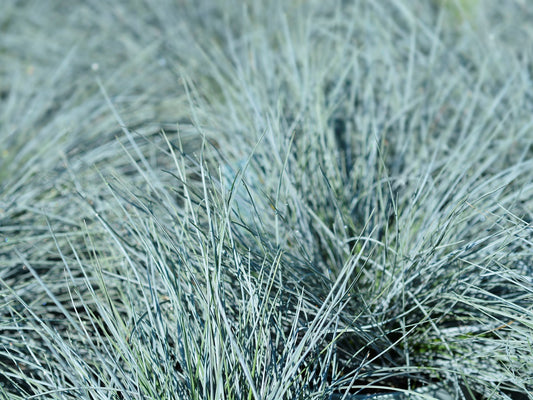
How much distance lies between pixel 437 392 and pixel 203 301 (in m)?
0.38

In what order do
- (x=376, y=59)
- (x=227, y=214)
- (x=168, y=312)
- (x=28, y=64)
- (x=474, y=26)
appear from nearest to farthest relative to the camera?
(x=227, y=214) < (x=168, y=312) < (x=376, y=59) < (x=474, y=26) < (x=28, y=64)

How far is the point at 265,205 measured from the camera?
34.4 inches

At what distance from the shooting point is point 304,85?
1.04 metres

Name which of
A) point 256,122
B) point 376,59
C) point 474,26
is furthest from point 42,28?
point 474,26

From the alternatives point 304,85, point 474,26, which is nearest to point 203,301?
point 304,85

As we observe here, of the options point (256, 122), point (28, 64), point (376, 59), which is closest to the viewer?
point (256, 122)

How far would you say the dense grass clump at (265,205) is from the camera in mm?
679

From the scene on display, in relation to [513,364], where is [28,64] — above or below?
above

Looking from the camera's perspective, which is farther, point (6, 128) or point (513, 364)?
point (6, 128)

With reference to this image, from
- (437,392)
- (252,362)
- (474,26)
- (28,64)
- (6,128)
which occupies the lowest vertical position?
(437,392)

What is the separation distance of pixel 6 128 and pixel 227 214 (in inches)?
33.4

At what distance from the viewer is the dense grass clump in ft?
2.23

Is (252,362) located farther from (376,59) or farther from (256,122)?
(376,59)

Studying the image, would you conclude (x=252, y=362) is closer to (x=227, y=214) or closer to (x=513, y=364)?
(x=227, y=214)
